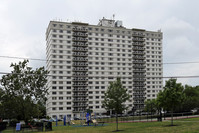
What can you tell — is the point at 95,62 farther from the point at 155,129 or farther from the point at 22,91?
the point at 155,129

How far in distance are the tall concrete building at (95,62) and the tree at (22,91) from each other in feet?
175

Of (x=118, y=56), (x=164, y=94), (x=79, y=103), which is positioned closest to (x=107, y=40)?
(x=118, y=56)

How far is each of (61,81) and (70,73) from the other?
529cm

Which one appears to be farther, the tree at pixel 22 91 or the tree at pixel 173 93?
the tree at pixel 22 91

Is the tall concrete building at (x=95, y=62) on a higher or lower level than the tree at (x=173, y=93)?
higher

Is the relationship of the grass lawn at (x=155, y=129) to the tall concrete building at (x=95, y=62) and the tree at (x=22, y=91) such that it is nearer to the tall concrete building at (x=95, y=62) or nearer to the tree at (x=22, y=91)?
the tree at (x=22, y=91)

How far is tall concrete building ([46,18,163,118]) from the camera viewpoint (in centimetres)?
9775

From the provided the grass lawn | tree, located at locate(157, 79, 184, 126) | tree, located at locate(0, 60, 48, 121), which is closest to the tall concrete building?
tree, located at locate(0, 60, 48, 121)

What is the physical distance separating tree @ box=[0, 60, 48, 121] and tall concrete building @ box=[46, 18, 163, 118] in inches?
2095

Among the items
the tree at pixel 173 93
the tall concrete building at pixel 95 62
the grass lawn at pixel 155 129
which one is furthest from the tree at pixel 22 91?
the tall concrete building at pixel 95 62

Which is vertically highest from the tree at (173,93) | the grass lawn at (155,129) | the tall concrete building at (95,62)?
the tall concrete building at (95,62)

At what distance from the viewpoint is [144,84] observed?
114 m

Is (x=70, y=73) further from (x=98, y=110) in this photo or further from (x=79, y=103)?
(x=98, y=110)

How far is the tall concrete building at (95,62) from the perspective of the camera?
97.8 m
